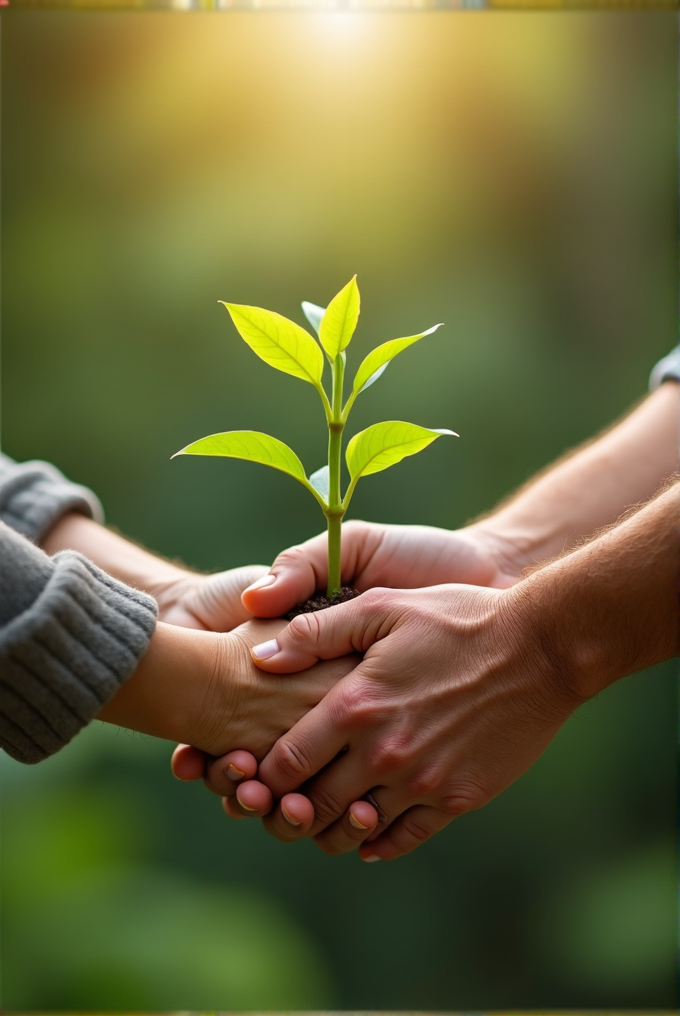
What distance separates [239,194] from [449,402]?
0.89 meters

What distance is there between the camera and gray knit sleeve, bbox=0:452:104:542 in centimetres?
141

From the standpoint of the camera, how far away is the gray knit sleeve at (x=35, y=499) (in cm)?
141

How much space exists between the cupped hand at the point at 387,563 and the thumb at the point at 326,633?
0.22 feet

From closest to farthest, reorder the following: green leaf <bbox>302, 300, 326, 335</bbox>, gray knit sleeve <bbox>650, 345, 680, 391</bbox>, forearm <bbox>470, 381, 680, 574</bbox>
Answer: green leaf <bbox>302, 300, 326, 335</bbox>
forearm <bbox>470, 381, 680, 574</bbox>
gray knit sleeve <bbox>650, 345, 680, 391</bbox>

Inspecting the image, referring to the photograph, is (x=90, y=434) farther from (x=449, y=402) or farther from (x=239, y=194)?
(x=449, y=402)

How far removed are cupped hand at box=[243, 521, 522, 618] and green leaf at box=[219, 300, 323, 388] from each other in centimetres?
28

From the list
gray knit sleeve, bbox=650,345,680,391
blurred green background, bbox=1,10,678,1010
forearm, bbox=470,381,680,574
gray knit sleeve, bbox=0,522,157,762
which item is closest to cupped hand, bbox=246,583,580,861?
gray knit sleeve, bbox=0,522,157,762

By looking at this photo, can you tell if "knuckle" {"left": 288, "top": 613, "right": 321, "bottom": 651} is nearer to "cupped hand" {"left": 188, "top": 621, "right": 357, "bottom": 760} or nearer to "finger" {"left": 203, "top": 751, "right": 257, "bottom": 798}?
"cupped hand" {"left": 188, "top": 621, "right": 357, "bottom": 760}

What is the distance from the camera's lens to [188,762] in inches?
48.6

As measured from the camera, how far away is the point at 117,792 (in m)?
2.40

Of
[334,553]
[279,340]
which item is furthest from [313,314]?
[334,553]

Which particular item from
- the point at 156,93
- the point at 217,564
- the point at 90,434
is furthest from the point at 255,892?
the point at 156,93

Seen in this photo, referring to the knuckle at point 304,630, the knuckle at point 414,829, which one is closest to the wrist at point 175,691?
the knuckle at point 304,630

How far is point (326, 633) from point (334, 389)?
326 millimetres
